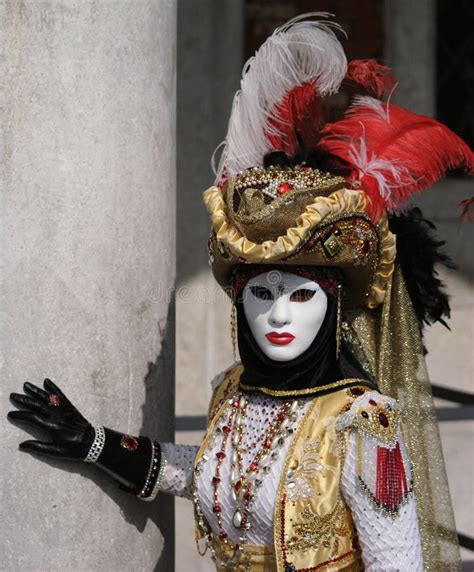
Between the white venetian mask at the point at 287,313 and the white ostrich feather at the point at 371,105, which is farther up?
the white ostrich feather at the point at 371,105

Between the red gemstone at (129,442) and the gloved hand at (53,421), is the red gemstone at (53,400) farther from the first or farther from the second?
the red gemstone at (129,442)

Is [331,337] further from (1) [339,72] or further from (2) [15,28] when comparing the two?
(2) [15,28]

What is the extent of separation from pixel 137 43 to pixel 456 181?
3.59 meters

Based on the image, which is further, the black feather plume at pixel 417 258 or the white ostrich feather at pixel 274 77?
the black feather plume at pixel 417 258

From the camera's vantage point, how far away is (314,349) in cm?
255

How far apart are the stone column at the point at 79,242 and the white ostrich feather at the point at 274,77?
0.18 meters

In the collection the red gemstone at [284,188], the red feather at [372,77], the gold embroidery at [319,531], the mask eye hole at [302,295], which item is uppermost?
the red feather at [372,77]

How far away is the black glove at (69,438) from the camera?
2.50 meters

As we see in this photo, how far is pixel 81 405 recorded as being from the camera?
2.59m

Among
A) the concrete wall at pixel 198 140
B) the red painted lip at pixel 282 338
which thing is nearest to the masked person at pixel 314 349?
the red painted lip at pixel 282 338

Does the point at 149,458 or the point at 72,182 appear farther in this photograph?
the point at 149,458

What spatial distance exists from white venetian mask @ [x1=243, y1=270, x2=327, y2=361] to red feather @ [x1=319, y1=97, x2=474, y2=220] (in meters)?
0.24

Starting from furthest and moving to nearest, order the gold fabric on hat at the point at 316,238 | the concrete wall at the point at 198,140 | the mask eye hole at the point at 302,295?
the concrete wall at the point at 198,140
the mask eye hole at the point at 302,295
the gold fabric on hat at the point at 316,238

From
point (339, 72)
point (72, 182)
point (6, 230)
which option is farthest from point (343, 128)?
point (6, 230)
